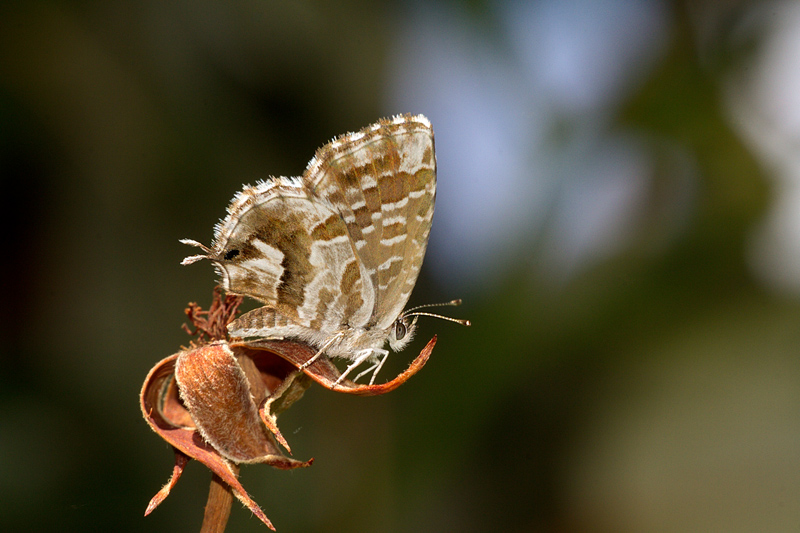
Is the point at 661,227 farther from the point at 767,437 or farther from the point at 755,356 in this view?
the point at 767,437

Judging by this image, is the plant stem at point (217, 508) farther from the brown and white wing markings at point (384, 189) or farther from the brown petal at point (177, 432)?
the brown and white wing markings at point (384, 189)

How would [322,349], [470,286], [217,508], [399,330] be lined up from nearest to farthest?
1. [217,508]
2. [322,349]
3. [399,330]
4. [470,286]

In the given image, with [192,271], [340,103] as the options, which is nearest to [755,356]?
[340,103]

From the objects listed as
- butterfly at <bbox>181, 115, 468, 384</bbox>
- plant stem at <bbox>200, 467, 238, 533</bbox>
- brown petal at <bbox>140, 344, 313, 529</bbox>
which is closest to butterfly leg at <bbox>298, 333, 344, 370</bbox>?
butterfly at <bbox>181, 115, 468, 384</bbox>

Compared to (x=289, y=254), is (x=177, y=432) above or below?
below

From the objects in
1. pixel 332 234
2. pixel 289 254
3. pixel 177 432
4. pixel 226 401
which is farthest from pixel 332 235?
pixel 177 432

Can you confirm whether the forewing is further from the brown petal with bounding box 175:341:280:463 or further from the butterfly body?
the brown petal with bounding box 175:341:280:463

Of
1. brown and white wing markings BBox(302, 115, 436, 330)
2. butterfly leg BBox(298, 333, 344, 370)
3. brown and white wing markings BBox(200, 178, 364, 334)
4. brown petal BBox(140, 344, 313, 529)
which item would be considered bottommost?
brown petal BBox(140, 344, 313, 529)

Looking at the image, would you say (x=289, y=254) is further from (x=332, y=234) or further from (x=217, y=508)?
(x=217, y=508)
